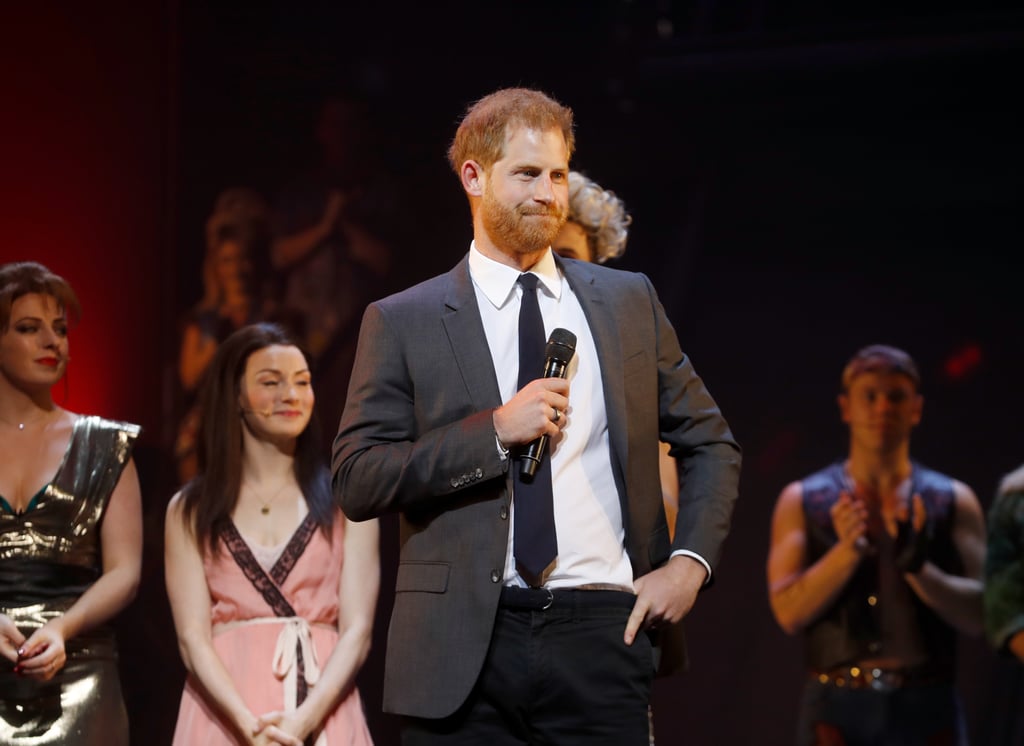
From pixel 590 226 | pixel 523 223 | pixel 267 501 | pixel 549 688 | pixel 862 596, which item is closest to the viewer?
pixel 549 688

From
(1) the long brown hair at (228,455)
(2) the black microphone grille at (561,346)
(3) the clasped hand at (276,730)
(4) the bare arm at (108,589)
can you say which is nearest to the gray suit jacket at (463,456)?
(2) the black microphone grille at (561,346)

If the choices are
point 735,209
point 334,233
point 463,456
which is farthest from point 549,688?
point 334,233

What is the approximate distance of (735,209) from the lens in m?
4.80

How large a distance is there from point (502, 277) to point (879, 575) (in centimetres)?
235

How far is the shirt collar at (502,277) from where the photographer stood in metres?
2.36

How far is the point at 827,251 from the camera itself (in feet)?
15.7

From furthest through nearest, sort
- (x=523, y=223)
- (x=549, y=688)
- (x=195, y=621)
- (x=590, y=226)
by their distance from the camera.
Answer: (x=590, y=226) < (x=195, y=621) < (x=523, y=223) < (x=549, y=688)

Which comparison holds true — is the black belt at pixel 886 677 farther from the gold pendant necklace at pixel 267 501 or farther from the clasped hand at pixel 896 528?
the gold pendant necklace at pixel 267 501

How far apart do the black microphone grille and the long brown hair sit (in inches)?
56.1

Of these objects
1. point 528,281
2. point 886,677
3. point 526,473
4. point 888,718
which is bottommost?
point 888,718

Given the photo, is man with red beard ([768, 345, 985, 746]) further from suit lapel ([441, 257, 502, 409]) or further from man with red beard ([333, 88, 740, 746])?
suit lapel ([441, 257, 502, 409])

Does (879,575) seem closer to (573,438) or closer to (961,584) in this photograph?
(961,584)

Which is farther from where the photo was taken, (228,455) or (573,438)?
(228,455)

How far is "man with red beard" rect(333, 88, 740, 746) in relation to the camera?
2107 millimetres
